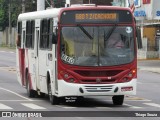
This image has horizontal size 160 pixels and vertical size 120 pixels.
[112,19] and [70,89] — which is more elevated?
[112,19]

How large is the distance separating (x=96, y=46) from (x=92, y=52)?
0.21 meters

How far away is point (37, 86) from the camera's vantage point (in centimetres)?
2214

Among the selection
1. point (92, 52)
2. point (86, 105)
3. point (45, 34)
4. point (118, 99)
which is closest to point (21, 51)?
point (45, 34)

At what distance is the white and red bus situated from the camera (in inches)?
745

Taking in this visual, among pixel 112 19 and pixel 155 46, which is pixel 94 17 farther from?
pixel 155 46

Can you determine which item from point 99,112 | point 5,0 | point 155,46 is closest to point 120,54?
point 99,112

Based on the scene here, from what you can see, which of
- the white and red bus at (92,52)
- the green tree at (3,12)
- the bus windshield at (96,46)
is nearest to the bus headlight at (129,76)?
the white and red bus at (92,52)

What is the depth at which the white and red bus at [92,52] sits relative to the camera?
1892cm

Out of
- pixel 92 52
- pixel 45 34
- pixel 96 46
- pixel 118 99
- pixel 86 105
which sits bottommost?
pixel 86 105

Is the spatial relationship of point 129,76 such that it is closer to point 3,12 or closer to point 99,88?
point 99,88

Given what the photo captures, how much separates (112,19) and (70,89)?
7.72ft

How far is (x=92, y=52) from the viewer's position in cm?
1919

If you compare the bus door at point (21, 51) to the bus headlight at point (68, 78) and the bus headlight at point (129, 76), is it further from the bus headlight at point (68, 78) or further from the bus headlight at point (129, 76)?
the bus headlight at point (129, 76)

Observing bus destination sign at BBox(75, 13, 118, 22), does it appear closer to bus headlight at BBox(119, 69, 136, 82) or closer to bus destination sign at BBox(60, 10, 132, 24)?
bus destination sign at BBox(60, 10, 132, 24)
